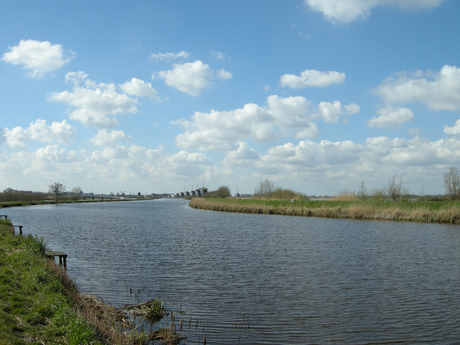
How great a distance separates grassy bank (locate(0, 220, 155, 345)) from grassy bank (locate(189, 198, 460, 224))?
28.5m

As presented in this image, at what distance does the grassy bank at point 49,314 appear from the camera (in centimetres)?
521

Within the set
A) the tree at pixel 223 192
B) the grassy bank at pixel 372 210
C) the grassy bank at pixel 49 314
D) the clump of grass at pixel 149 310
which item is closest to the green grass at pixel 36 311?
the grassy bank at pixel 49 314

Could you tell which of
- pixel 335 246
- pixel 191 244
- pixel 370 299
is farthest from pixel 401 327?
pixel 191 244

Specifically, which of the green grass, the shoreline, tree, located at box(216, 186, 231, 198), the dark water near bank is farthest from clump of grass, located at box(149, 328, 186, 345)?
tree, located at box(216, 186, 231, 198)

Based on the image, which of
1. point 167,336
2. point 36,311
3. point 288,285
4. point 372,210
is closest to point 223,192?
point 372,210

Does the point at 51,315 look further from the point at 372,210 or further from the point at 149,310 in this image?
the point at 372,210

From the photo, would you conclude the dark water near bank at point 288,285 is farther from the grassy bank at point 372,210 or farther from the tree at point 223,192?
the tree at point 223,192

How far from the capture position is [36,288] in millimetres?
7324

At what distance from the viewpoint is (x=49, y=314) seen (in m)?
6.05

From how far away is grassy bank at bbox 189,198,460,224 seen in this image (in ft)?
94.7

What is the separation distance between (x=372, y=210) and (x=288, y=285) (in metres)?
25.3

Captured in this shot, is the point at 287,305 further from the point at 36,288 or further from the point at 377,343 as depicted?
the point at 36,288

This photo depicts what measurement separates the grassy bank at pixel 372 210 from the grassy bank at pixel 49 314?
28530 mm

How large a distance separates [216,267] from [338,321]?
547cm
